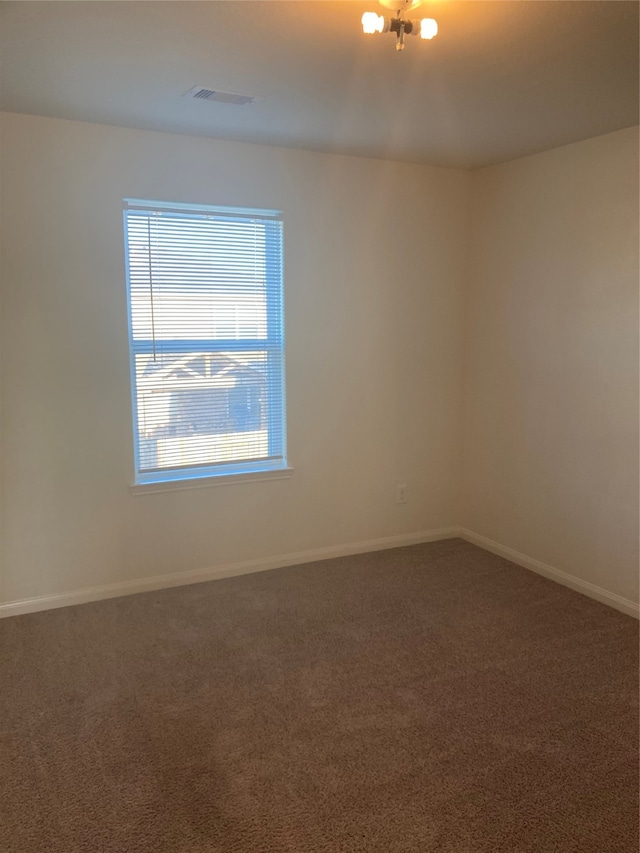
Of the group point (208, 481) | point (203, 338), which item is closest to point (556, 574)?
point (208, 481)

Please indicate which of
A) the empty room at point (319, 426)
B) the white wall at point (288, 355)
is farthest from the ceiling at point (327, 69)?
the white wall at point (288, 355)

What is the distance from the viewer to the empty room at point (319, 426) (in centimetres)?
209

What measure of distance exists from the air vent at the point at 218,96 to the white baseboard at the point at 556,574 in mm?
2967

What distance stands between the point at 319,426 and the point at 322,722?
74.6 inches

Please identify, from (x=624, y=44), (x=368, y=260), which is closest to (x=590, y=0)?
(x=624, y=44)

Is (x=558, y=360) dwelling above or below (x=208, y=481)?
above

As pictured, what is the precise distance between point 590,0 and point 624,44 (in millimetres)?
385

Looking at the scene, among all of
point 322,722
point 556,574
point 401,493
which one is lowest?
point 322,722

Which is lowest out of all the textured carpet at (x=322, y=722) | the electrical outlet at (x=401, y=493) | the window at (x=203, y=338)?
the textured carpet at (x=322, y=722)

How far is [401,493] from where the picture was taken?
4.33 m

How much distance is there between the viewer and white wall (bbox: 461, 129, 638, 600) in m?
3.32

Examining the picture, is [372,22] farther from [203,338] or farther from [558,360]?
[558,360]

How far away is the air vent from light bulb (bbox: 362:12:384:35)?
96cm

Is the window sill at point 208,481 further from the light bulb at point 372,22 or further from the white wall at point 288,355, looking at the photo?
the light bulb at point 372,22
